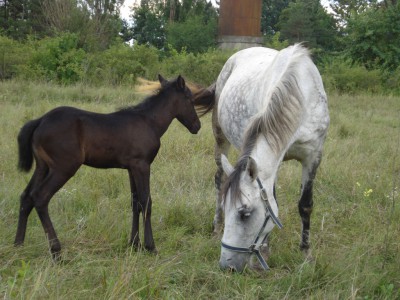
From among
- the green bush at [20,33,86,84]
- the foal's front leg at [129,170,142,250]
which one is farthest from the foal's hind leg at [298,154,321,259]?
the green bush at [20,33,86,84]

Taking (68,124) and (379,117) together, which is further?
(379,117)

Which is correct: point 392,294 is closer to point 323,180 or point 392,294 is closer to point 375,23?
point 323,180

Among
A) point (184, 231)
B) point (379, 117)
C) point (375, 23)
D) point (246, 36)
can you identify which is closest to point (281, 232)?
point (184, 231)

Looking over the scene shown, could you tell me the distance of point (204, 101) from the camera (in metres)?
5.37

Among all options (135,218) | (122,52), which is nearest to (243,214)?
(135,218)

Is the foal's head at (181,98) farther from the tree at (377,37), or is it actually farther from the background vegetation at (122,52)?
the tree at (377,37)

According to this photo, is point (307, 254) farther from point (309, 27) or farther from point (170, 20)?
point (170, 20)

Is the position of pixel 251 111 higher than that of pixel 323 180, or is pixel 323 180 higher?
pixel 251 111

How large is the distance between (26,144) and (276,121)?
5.72 feet

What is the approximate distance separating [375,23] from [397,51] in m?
1.28

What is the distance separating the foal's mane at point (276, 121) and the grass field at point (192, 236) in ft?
2.20

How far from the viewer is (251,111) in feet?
13.4

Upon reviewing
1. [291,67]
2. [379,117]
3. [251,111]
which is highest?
[291,67]

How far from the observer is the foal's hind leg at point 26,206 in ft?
11.2
